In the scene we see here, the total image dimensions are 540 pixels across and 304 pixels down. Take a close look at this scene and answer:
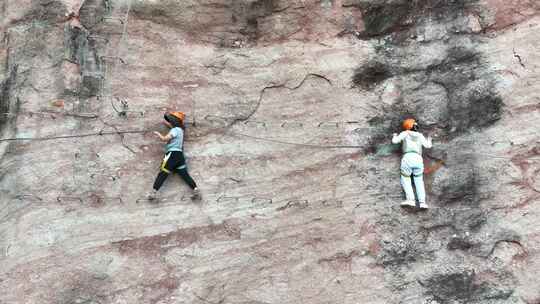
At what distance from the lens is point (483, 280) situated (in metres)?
7.24

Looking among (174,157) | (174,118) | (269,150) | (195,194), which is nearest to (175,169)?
(174,157)

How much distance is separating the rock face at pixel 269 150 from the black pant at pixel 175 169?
21 cm

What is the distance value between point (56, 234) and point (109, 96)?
2.11m

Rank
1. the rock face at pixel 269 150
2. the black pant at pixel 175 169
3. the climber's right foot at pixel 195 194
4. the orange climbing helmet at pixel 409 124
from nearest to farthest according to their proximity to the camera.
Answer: the rock face at pixel 269 150
the black pant at pixel 175 169
the climber's right foot at pixel 195 194
the orange climbing helmet at pixel 409 124

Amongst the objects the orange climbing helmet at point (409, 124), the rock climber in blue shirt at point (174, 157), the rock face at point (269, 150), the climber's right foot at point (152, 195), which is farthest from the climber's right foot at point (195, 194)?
the orange climbing helmet at point (409, 124)

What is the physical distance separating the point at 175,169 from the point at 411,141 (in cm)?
343

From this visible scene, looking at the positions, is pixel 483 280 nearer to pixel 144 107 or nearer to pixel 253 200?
pixel 253 200

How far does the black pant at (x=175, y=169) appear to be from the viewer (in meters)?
7.39

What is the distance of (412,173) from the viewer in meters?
7.74

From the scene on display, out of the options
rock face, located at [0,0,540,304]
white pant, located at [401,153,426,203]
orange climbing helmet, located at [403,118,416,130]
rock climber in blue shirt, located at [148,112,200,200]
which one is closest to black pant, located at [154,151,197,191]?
rock climber in blue shirt, located at [148,112,200,200]

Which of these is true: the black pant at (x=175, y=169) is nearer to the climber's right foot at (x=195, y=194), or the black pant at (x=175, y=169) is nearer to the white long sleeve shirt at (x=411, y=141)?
the climber's right foot at (x=195, y=194)

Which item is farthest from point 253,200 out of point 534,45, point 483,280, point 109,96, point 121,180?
point 534,45

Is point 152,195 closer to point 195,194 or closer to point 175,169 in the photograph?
point 175,169

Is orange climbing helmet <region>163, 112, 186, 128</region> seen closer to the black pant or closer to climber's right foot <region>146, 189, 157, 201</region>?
the black pant
